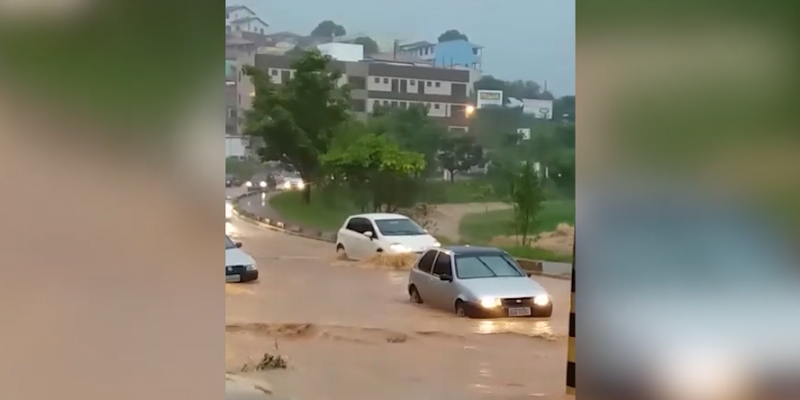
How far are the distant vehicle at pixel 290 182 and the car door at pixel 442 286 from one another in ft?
1.49

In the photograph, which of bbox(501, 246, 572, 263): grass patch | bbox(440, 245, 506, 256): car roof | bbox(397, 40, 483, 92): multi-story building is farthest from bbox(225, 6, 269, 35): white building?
bbox(501, 246, 572, 263): grass patch

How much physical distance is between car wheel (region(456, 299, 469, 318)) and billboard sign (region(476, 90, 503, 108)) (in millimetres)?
570

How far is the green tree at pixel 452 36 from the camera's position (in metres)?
1.81

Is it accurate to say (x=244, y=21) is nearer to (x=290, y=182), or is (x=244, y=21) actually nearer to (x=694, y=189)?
(x=290, y=182)

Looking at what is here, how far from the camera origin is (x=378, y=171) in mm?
1848

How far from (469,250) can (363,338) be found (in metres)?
0.40

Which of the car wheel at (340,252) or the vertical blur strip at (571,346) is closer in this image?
the vertical blur strip at (571,346)

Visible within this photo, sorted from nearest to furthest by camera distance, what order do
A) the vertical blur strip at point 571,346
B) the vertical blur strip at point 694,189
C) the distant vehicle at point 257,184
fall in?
the vertical blur strip at point 694,189
the vertical blur strip at point 571,346
the distant vehicle at point 257,184

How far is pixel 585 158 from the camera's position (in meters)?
1.60

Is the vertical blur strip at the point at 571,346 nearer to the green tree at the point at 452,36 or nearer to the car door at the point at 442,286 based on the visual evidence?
the car door at the point at 442,286

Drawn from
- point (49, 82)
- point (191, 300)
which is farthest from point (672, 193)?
point (49, 82)

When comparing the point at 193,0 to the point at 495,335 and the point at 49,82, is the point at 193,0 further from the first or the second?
the point at 495,335

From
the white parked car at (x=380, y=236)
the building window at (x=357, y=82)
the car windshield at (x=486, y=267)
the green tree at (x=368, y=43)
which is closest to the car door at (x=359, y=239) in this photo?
the white parked car at (x=380, y=236)

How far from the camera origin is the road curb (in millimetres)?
1783
